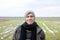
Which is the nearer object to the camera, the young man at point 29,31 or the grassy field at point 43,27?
the young man at point 29,31

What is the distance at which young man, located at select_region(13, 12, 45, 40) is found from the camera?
1953 mm

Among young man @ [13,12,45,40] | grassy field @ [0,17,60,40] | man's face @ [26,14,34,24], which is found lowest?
grassy field @ [0,17,60,40]

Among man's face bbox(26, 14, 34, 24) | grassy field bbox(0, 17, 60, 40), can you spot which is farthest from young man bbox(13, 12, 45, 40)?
grassy field bbox(0, 17, 60, 40)

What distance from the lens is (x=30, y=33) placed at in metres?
2.02

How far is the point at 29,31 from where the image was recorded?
6.61 ft

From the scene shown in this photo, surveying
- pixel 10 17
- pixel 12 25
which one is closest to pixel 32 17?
pixel 10 17

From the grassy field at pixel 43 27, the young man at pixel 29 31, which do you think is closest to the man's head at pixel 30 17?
the young man at pixel 29 31

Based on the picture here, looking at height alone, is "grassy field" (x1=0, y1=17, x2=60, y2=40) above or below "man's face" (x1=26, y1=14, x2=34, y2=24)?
below

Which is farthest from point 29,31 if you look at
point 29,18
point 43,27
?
point 43,27

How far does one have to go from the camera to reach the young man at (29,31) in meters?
1.95

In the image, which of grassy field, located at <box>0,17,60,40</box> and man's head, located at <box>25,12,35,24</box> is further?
grassy field, located at <box>0,17,60,40</box>

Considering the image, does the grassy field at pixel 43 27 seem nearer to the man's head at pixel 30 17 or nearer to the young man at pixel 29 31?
the young man at pixel 29 31

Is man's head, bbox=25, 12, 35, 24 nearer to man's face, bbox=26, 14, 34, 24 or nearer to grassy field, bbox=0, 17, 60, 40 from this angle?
man's face, bbox=26, 14, 34, 24

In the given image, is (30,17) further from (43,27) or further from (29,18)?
(43,27)
